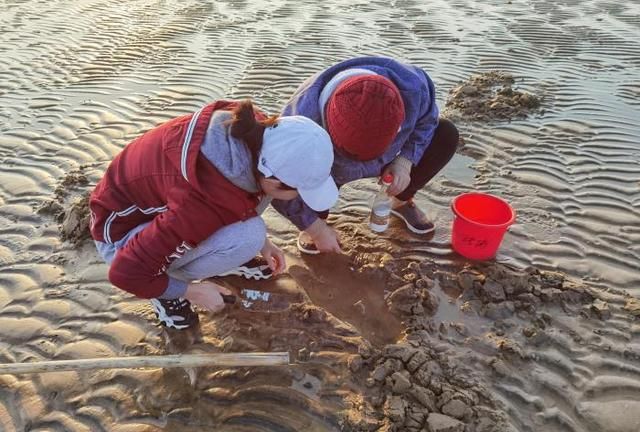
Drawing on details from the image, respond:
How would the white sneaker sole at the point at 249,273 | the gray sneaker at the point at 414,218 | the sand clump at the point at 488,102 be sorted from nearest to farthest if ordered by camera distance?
the white sneaker sole at the point at 249,273, the gray sneaker at the point at 414,218, the sand clump at the point at 488,102

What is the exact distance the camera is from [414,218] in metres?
3.46

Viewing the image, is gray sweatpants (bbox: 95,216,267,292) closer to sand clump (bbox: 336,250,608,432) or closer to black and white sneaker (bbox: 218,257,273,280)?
black and white sneaker (bbox: 218,257,273,280)

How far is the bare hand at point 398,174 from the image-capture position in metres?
2.97

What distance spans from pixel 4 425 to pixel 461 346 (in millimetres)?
2359

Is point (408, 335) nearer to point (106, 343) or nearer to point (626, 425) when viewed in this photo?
point (626, 425)

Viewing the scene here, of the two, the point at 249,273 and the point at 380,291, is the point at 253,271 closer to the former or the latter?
the point at 249,273

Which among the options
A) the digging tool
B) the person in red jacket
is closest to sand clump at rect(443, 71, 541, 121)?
the digging tool

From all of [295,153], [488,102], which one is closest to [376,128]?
[295,153]

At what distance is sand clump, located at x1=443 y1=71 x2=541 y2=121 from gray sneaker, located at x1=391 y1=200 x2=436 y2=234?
5.66ft

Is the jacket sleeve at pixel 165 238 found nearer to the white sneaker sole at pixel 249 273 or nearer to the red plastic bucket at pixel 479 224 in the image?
the white sneaker sole at pixel 249 273

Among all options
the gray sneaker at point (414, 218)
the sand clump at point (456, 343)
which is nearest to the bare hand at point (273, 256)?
the sand clump at point (456, 343)

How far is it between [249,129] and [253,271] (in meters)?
1.36

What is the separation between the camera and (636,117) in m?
4.79

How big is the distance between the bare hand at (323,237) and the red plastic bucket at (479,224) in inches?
31.3
